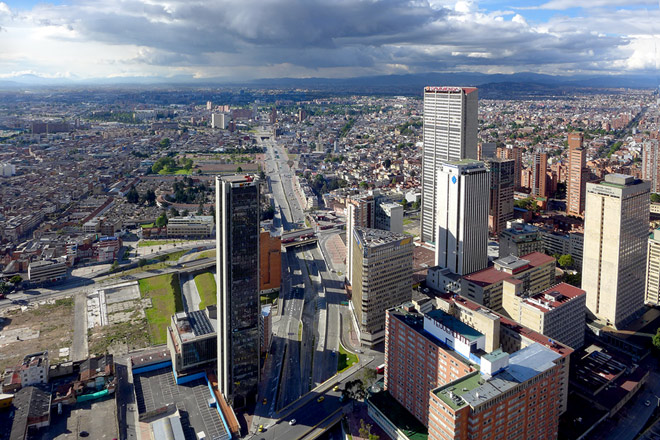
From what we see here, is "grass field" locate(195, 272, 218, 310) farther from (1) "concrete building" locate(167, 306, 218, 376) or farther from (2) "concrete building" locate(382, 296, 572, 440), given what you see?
(2) "concrete building" locate(382, 296, 572, 440)

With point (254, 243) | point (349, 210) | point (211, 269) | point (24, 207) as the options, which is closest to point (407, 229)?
point (349, 210)

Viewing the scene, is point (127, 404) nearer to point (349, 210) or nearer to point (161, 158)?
point (349, 210)

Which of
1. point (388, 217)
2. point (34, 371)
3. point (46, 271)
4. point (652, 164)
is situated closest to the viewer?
point (34, 371)

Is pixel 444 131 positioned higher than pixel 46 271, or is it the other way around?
pixel 444 131

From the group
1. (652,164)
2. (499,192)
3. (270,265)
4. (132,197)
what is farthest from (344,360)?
(652,164)

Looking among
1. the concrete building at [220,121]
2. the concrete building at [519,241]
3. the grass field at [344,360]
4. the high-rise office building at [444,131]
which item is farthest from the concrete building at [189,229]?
the concrete building at [220,121]

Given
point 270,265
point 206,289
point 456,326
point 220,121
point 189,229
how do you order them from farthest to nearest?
point 220,121
point 189,229
point 206,289
point 270,265
point 456,326

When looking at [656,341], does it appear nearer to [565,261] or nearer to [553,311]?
[553,311]
